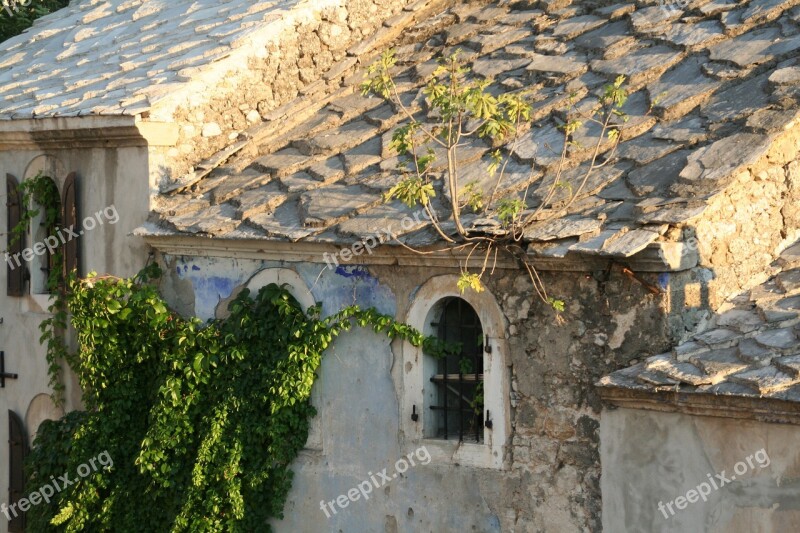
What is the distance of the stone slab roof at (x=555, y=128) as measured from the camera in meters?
7.82

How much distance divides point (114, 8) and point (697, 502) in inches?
341

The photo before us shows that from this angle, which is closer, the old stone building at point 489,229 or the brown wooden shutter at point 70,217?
the old stone building at point 489,229

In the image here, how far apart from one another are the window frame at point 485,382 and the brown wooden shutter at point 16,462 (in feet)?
15.4

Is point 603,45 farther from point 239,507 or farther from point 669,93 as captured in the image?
point 239,507

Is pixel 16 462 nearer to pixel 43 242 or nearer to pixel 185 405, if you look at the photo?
pixel 43 242

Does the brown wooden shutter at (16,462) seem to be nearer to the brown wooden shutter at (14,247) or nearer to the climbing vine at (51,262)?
the climbing vine at (51,262)

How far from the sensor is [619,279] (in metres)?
7.58

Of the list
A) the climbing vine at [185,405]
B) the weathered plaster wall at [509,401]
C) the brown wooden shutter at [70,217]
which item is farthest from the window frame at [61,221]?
the weathered plaster wall at [509,401]

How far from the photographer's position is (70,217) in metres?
11.0

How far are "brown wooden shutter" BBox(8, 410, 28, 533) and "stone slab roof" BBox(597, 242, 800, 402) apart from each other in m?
6.53

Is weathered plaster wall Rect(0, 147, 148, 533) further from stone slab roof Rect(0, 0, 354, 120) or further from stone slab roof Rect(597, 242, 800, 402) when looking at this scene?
stone slab roof Rect(597, 242, 800, 402)

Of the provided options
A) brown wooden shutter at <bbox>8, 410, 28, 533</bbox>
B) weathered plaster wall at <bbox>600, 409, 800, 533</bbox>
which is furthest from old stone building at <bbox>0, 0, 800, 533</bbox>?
brown wooden shutter at <bbox>8, 410, 28, 533</bbox>

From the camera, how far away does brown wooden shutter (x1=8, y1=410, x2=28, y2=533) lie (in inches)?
462

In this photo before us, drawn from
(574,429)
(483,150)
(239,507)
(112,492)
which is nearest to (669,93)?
(483,150)
